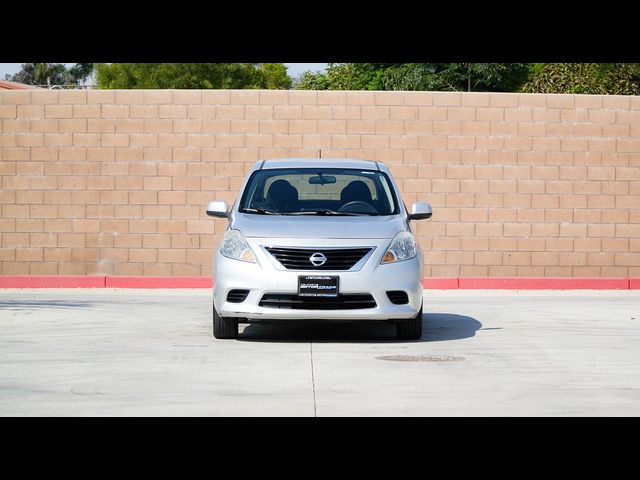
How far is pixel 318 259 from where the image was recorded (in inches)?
464

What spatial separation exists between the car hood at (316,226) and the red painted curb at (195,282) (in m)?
7.04

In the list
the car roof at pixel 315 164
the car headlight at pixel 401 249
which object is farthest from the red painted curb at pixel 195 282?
the car headlight at pixel 401 249

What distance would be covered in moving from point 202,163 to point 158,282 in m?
1.94

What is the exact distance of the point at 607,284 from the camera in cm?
1991

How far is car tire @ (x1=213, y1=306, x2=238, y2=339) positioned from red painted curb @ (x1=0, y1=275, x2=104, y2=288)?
7545mm

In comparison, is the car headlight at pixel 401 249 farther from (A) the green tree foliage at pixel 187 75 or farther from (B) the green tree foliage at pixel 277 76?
(B) the green tree foliage at pixel 277 76

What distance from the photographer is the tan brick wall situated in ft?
64.6

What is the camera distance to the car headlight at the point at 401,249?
12.0m

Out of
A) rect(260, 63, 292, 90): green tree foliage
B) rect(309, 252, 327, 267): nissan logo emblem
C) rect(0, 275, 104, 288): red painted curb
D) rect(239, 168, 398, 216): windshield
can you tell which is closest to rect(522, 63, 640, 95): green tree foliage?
rect(0, 275, 104, 288): red painted curb
